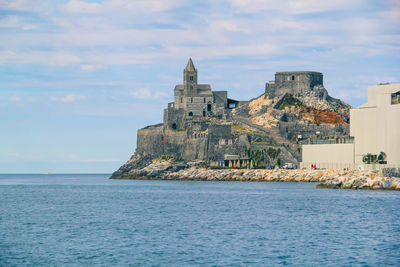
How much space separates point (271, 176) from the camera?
10581 centimetres

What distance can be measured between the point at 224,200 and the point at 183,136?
71.9m

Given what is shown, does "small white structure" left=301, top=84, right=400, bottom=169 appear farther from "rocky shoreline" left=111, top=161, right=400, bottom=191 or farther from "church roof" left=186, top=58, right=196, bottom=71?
"church roof" left=186, top=58, right=196, bottom=71

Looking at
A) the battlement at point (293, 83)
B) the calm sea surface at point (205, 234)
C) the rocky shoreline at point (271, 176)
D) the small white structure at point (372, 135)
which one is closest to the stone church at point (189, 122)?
the rocky shoreline at point (271, 176)

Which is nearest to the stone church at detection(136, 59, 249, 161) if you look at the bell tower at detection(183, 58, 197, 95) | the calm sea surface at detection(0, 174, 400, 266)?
the bell tower at detection(183, 58, 197, 95)

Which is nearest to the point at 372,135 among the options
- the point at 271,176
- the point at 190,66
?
the point at 271,176

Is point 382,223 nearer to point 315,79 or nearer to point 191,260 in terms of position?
point 191,260

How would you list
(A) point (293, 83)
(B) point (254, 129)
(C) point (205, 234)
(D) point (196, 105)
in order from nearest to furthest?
(C) point (205, 234), (B) point (254, 129), (A) point (293, 83), (D) point (196, 105)

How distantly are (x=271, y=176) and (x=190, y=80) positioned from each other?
1769 inches

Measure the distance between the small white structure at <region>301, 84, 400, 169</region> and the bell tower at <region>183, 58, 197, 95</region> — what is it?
46898 millimetres

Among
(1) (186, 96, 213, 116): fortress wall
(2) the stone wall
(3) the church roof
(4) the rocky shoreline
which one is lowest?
(4) the rocky shoreline

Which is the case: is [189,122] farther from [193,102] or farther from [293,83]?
[293,83]

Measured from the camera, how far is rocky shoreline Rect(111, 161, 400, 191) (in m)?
73.2

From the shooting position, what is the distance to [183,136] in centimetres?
13575

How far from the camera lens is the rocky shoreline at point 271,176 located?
2881 inches
